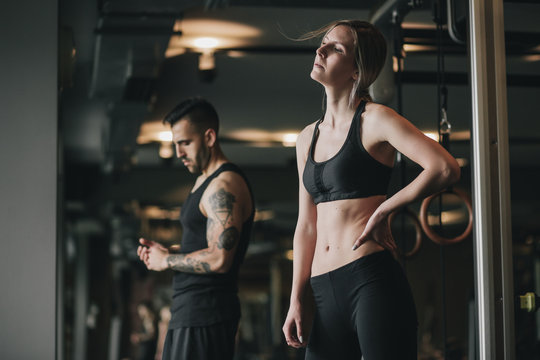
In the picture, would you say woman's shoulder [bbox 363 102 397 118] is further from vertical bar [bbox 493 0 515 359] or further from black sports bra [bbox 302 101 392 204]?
vertical bar [bbox 493 0 515 359]

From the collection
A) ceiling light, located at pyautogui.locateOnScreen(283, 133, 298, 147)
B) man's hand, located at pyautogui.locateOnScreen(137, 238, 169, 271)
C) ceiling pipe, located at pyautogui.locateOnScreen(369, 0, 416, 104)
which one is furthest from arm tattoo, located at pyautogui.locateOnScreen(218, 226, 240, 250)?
ceiling light, located at pyautogui.locateOnScreen(283, 133, 298, 147)

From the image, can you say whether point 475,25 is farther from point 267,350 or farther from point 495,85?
point 267,350

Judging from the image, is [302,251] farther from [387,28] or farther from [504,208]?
[387,28]

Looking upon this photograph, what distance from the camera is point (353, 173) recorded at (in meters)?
1.98

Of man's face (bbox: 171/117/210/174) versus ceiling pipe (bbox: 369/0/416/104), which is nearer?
man's face (bbox: 171/117/210/174)

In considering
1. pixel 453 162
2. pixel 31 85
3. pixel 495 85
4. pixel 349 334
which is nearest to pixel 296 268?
pixel 349 334

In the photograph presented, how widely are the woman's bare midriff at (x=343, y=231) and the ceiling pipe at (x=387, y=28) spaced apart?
5.76 feet

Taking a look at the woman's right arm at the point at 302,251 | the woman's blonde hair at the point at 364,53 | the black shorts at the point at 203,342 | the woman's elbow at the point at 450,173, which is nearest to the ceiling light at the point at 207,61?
the black shorts at the point at 203,342

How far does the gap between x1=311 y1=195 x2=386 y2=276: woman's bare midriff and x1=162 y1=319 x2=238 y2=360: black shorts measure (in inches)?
31.1

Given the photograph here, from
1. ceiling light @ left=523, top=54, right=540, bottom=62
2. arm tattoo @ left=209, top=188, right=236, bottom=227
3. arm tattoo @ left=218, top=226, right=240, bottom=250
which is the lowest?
arm tattoo @ left=218, top=226, right=240, bottom=250

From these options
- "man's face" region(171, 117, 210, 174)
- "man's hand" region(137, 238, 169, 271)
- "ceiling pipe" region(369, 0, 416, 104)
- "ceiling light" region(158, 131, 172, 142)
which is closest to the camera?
"man's hand" region(137, 238, 169, 271)

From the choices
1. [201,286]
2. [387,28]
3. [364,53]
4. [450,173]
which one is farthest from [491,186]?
[387,28]

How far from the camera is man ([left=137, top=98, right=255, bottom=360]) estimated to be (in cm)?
269

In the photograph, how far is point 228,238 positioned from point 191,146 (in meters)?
0.48
